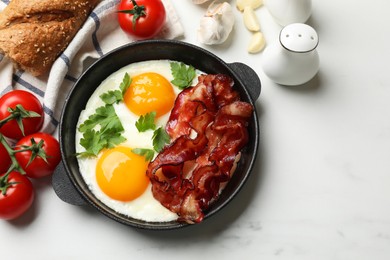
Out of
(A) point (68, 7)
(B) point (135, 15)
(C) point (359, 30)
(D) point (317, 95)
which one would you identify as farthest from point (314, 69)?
(A) point (68, 7)

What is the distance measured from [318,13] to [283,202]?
33.2 inches

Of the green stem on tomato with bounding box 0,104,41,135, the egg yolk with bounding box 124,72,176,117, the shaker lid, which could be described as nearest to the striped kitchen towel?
the green stem on tomato with bounding box 0,104,41,135

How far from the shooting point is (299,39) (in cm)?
239

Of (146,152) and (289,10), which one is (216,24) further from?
(146,152)

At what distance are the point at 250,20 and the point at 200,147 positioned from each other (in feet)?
2.05

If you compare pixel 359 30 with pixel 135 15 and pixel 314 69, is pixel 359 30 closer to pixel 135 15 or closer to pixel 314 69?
pixel 314 69

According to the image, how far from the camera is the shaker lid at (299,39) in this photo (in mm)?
2391

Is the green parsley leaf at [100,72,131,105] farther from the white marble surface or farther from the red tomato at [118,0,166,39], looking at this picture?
the white marble surface

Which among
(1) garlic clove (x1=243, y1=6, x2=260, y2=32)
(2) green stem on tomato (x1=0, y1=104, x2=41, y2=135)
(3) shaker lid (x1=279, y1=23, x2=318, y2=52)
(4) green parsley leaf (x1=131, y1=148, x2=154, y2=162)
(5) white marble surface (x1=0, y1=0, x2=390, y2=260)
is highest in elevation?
(3) shaker lid (x1=279, y1=23, x2=318, y2=52)

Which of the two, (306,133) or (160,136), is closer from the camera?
(160,136)

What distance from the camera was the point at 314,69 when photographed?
8.49ft

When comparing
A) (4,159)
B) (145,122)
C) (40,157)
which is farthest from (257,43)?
(4,159)

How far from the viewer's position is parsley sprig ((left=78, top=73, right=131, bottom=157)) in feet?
8.21

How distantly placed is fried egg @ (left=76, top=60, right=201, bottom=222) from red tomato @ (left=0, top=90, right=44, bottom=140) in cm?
18
